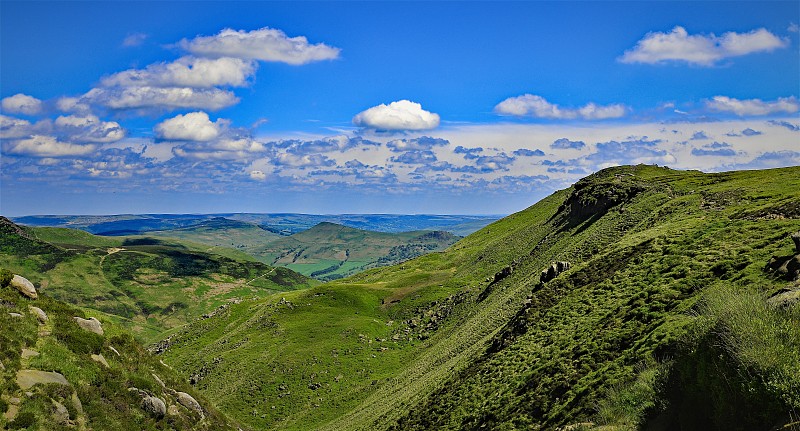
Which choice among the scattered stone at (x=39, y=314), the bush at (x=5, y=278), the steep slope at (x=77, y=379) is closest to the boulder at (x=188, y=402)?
the steep slope at (x=77, y=379)

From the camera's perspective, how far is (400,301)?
13088cm

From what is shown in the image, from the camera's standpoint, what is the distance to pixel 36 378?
2341cm

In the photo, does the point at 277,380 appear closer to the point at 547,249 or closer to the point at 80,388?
the point at 547,249

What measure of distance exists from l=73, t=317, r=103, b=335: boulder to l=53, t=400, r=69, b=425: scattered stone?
8427mm

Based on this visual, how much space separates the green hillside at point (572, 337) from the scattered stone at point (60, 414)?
26102mm

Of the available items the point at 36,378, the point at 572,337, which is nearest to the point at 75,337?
the point at 36,378

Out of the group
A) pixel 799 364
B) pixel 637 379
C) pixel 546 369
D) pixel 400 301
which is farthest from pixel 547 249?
pixel 799 364

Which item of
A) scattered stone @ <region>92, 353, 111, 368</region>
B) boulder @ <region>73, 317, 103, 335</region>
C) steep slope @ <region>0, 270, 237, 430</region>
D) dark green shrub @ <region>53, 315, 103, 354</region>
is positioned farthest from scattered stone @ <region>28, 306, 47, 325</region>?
scattered stone @ <region>92, 353, 111, 368</region>

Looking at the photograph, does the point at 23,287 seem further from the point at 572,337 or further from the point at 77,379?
the point at 572,337

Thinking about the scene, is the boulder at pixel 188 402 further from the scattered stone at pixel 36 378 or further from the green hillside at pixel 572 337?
the green hillside at pixel 572 337

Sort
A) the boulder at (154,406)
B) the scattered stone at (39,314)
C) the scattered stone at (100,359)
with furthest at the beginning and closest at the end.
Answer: the scattered stone at (39,314)
the scattered stone at (100,359)
the boulder at (154,406)

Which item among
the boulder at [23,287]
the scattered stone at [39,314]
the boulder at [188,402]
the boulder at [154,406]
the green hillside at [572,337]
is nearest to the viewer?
the green hillside at [572,337]

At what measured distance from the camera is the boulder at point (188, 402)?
31359 mm

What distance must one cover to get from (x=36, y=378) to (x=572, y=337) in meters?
37.4
